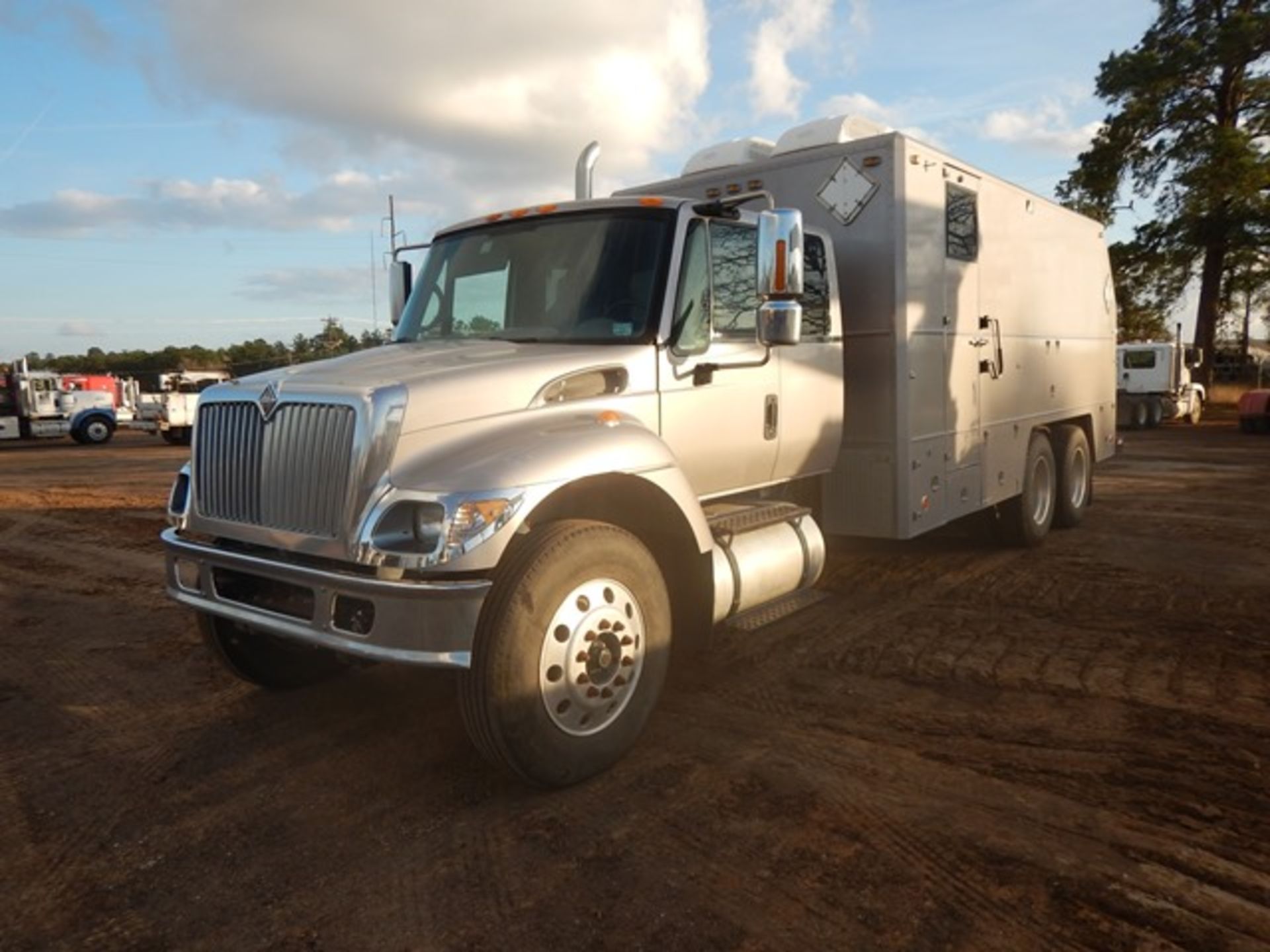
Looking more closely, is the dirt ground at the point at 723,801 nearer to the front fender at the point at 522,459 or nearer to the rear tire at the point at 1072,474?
the front fender at the point at 522,459

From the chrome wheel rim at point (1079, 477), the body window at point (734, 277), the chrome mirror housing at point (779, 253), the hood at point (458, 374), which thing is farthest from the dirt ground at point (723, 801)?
the chrome wheel rim at point (1079, 477)

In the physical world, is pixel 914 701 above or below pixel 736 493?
below

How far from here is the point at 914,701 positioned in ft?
15.3

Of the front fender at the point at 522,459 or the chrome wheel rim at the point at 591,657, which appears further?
the chrome wheel rim at the point at 591,657

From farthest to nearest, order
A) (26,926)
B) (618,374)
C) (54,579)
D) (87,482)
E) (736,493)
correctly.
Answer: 1. (87,482)
2. (54,579)
3. (736,493)
4. (618,374)
5. (26,926)

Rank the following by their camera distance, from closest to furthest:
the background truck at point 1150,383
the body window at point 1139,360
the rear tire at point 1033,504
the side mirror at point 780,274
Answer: the side mirror at point 780,274 → the rear tire at point 1033,504 → the background truck at point 1150,383 → the body window at point 1139,360

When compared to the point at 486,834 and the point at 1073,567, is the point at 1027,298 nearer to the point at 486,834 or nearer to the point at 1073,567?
the point at 1073,567

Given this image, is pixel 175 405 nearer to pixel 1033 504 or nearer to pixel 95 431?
pixel 95 431

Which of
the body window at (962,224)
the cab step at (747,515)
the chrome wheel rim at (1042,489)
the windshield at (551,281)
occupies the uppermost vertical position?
the body window at (962,224)

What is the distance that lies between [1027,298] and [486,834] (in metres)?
6.83

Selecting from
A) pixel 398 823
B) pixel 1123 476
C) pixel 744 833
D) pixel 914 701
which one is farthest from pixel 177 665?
pixel 1123 476

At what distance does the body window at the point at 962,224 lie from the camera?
661cm

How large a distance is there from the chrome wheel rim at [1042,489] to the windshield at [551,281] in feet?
18.0

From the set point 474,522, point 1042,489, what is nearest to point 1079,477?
point 1042,489
